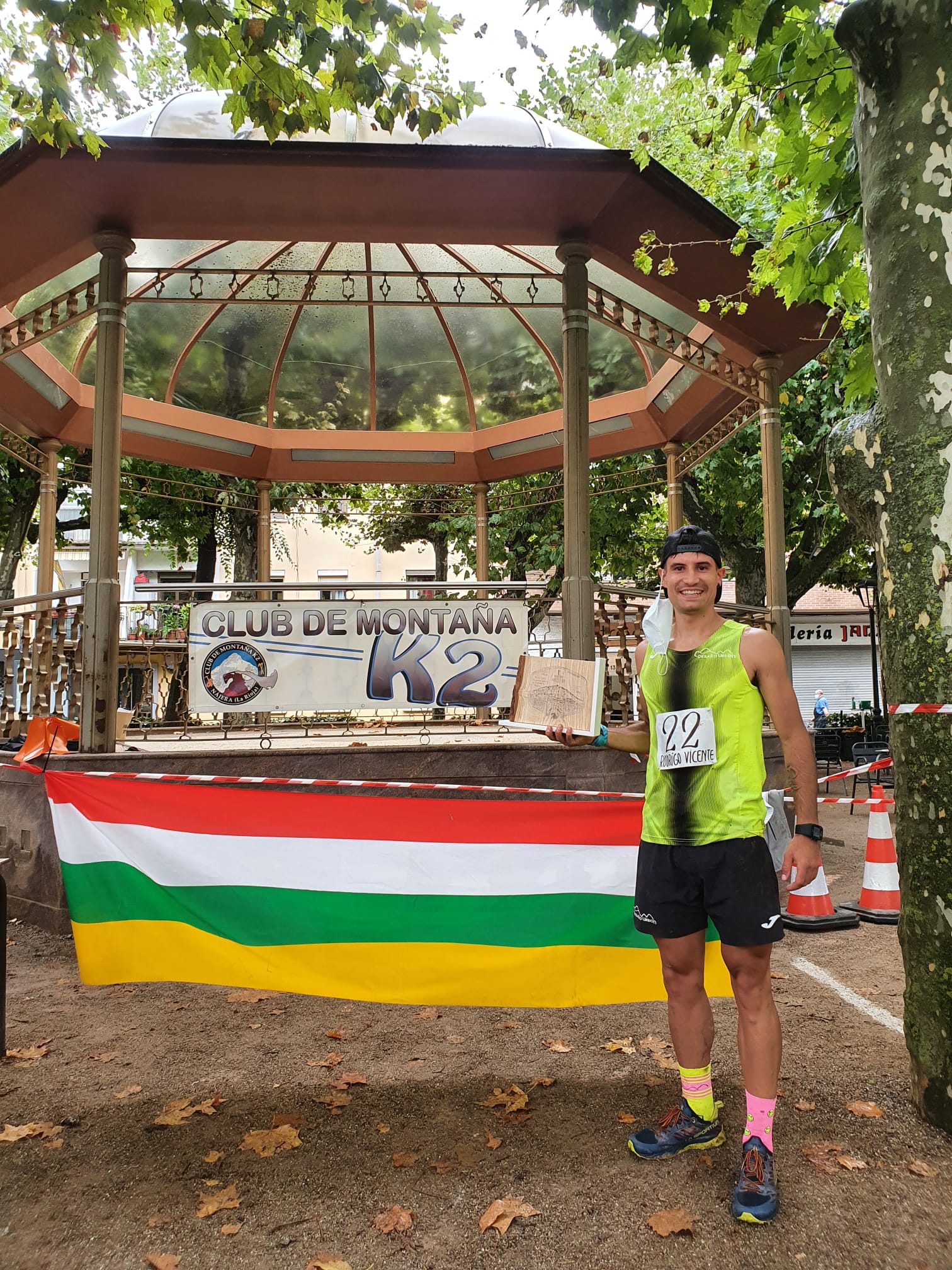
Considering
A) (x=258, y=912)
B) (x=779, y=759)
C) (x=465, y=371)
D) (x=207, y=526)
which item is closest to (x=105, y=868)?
(x=258, y=912)

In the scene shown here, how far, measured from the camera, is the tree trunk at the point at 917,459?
3.02m

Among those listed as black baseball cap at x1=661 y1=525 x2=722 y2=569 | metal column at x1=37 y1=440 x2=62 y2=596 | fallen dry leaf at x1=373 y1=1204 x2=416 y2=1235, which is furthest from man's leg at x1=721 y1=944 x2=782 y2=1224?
metal column at x1=37 y1=440 x2=62 y2=596

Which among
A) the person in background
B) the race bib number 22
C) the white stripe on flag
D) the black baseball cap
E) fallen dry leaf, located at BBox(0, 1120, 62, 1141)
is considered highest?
the black baseball cap

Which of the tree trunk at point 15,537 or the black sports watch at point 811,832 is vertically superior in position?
the tree trunk at point 15,537

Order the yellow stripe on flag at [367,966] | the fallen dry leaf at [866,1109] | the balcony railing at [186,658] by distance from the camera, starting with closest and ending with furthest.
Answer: the fallen dry leaf at [866,1109] < the yellow stripe on flag at [367,966] < the balcony railing at [186,658]

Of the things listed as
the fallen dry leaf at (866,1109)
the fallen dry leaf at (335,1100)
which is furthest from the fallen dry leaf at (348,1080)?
the fallen dry leaf at (866,1109)

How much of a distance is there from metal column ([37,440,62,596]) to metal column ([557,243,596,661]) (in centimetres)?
626

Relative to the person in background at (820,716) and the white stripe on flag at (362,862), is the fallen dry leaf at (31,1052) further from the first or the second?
the person in background at (820,716)

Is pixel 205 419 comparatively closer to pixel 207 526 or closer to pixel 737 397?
pixel 737 397

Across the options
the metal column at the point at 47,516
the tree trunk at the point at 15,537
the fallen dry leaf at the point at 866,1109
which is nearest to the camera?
the fallen dry leaf at the point at 866,1109

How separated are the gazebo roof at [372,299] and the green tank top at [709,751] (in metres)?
4.34

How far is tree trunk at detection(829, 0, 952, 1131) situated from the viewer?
3.02m

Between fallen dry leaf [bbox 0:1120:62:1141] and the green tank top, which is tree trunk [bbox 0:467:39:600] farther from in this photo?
the green tank top

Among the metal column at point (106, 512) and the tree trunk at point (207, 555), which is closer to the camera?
the metal column at point (106, 512)
